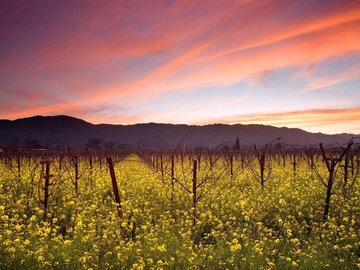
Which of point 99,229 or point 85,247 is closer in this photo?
point 85,247

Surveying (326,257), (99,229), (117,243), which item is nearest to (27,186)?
(99,229)

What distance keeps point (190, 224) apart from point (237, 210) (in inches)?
113

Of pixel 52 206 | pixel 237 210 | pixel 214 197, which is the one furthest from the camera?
pixel 214 197

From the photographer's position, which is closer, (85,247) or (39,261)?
(39,261)

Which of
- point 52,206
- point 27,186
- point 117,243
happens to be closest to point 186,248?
point 117,243

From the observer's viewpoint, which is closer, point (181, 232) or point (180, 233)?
point (180, 233)

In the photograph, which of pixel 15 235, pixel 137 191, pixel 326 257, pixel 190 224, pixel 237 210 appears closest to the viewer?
pixel 326 257

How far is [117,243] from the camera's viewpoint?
979 centimetres

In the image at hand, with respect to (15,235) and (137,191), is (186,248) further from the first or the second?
(137,191)

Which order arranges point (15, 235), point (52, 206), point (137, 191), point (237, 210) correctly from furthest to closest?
point (137, 191) < point (52, 206) < point (237, 210) < point (15, 235)

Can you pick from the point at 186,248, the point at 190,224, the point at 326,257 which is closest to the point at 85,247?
the point at 186,248

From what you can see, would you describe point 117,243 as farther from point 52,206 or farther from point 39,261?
point 52,206

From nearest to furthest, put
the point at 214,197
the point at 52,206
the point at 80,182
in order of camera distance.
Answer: the point at 52,206, the point at 214,197, the point at 80,182

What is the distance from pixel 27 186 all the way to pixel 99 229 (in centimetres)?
859
